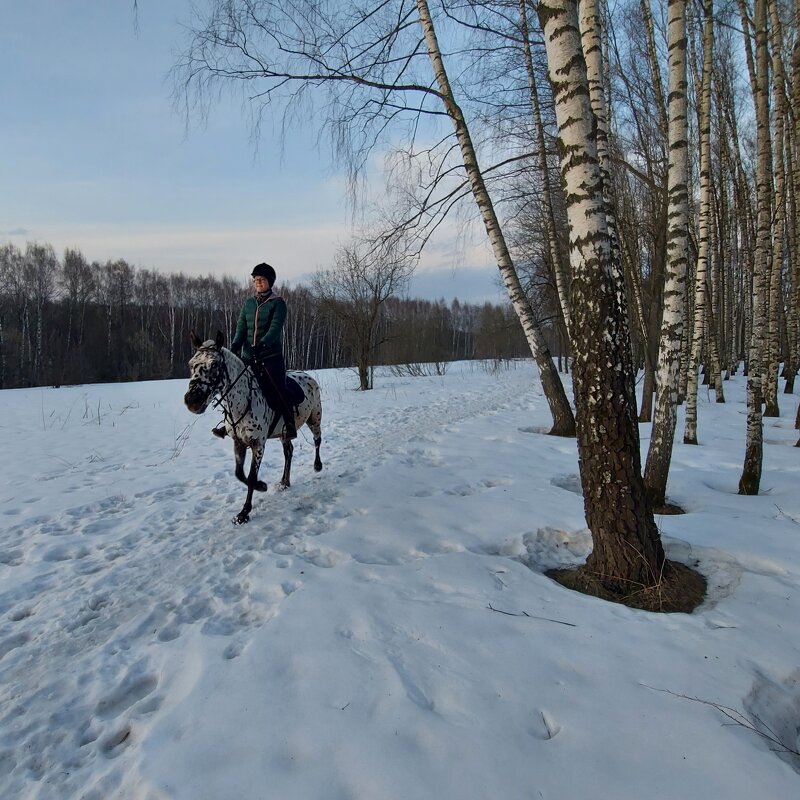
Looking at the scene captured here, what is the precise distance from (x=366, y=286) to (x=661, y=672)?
63.3 feet

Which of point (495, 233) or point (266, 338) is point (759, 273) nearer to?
point (495, 233)

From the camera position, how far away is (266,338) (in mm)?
5352

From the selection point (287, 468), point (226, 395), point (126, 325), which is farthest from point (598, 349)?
point (126, 325)

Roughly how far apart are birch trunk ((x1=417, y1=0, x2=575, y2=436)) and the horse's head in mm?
5365

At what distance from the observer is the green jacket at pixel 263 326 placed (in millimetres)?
5379

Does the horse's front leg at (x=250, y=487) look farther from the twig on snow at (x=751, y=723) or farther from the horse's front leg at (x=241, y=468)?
the twig on snow at (x=751, y=723)

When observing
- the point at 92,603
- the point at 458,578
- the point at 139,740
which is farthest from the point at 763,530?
the point at 92,603

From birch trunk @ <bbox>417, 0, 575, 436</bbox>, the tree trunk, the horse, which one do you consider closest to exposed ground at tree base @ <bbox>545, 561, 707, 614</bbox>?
→ the tree trunk

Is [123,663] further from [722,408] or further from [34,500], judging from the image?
[722,408]

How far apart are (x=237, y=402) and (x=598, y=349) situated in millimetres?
3608

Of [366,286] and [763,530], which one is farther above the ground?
[366,286]

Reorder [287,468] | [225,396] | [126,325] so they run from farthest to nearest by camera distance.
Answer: [126,325] → [287,468] → [225,396]

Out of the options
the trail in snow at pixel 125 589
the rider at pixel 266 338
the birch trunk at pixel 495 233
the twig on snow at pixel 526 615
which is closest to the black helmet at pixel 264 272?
the rider at pixel 266 338

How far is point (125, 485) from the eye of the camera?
557cm
